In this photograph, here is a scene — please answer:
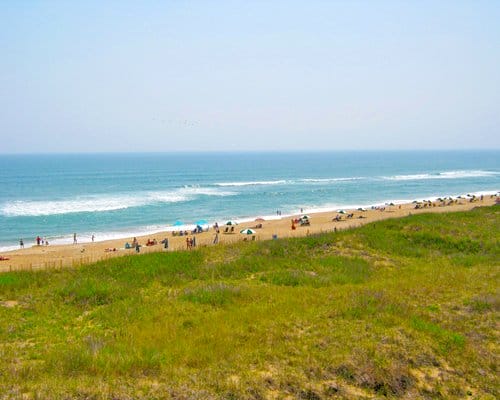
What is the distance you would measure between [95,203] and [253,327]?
191 ft

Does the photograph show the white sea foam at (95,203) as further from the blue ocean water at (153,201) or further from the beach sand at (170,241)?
the beach sand at (170,241)

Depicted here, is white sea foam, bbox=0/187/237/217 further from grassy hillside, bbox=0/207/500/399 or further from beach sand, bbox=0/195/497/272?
grassy hillside, bbox=0/207/500/399

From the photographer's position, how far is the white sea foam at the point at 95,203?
58188mm

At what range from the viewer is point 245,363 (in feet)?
28.8

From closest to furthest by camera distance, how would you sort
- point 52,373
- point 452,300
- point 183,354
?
point 52,373 < point 183,354 < point 452,300

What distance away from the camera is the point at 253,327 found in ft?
34.7

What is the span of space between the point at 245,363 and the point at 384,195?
6953 centimetres

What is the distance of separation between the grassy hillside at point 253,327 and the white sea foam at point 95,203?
148ft

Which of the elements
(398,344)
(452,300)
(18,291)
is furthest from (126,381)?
(452,300)

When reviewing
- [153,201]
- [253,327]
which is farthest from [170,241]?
[153,201]

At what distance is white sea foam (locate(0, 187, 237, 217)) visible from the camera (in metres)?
58.2

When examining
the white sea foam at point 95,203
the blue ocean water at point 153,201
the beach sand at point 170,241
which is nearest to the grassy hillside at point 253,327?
the beach sand at point 170,241

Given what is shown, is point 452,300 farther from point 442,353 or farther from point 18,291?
point 18,291

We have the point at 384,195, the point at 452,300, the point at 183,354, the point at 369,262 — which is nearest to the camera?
the point at 183,354
